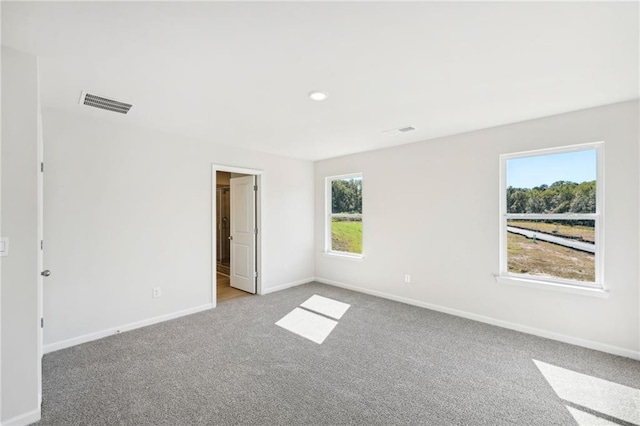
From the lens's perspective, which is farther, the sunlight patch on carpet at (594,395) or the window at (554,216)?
the window at (554,216)

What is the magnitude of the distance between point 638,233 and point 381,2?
126 inches

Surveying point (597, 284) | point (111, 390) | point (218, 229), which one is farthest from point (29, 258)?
point (218, 229)

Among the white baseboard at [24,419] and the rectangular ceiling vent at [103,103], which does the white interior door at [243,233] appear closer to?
the rectangular ceiling vent at [103,103]

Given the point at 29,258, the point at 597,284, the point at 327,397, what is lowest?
the point at 327,397

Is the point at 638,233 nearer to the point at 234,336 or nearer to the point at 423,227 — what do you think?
the point at 423,227

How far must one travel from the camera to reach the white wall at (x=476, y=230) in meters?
2.69

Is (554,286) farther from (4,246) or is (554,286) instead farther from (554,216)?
(4,246)

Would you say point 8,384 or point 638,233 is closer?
point 8,384

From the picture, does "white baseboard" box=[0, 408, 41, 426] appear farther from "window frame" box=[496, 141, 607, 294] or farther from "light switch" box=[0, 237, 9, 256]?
"window frame" box=[496, 141, 607, 294]

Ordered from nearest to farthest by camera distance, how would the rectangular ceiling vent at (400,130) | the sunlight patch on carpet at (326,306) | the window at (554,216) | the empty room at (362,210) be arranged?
the empty room at (362,210) < the window at (554,216) < the rectangular ceiling vent at (400,130) < the sunlight patch on carpet at (326,306)

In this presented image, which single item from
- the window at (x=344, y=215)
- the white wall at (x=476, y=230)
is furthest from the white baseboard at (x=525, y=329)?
the window at (x=344, y=215)

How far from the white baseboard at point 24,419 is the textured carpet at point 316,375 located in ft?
0.24

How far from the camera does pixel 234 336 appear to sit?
3.15 metres

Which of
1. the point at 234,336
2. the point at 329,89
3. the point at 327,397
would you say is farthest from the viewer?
the point at 234,336
